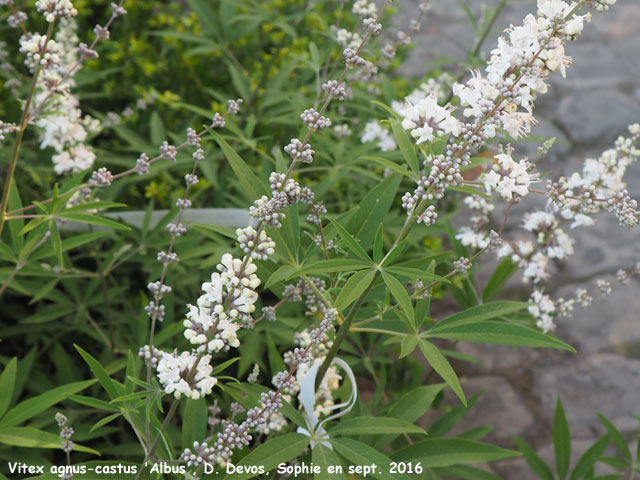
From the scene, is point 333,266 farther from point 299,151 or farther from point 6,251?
point 6,251

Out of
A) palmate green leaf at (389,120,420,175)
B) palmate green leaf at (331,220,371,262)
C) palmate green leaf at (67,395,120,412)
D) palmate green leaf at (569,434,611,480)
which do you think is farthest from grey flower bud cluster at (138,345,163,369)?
palmate green leaf at (569,434,611,480)

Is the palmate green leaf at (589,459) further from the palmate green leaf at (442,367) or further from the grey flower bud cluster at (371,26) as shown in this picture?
the grey flower bud cluster at (371,26)

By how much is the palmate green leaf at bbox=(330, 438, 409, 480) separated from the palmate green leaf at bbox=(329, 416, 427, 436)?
0.03 meters

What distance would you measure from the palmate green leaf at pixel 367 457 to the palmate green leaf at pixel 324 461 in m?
0.03

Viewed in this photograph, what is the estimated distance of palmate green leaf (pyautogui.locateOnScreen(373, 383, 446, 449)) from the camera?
186 cm

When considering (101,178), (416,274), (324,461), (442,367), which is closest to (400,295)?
(416,274)

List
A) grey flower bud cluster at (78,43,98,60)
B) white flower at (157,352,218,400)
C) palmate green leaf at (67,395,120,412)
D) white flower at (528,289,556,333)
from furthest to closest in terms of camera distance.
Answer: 1. white flower at (528,289,556,333)
2. grey flower bud cluster at (78,43,98,60)
3. palmate green leaf at (67,395,120,412)
4. white flower at (157,352,218,400)

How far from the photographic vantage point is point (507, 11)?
236 inches

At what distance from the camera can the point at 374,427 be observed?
1.54 meters

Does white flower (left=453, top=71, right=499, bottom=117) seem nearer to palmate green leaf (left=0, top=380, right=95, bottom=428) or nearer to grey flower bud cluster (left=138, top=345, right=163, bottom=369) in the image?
grey flower bud cluster (left=138, top=345, right=163, bottom=369)

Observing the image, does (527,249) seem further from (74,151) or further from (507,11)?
(507,11)

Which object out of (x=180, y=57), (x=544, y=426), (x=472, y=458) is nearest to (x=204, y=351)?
(x=472, y=458)

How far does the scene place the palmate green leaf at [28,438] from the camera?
1.63 meters

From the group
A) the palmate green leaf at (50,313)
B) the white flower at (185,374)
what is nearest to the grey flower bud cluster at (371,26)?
the white flower at (185,374)
